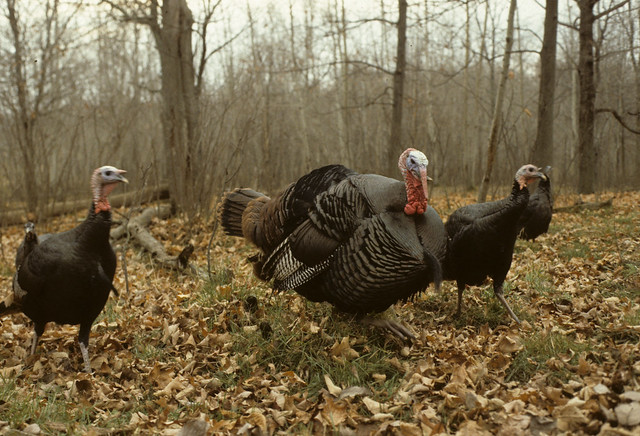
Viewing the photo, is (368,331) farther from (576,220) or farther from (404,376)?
(576,220)

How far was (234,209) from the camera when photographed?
200 inches

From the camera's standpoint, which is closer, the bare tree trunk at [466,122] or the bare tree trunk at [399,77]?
the bare tree trunk at [399,77]

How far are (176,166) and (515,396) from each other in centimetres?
734

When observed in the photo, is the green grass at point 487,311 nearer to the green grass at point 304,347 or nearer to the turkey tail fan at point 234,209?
the green grass at point 304,347

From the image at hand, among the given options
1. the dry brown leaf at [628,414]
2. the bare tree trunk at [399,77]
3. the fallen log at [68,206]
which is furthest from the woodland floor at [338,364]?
the bare tree trunk at [399,77]

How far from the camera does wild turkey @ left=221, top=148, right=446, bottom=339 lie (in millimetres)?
Result: 3514

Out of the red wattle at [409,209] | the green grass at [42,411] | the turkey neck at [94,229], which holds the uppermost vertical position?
the red wattle at [409,209]

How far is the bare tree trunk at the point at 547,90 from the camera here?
32.7ft

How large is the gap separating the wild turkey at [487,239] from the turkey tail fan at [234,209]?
2036mm

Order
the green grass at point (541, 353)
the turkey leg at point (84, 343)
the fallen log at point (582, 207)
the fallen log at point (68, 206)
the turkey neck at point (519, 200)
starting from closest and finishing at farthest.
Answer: the green grass at point (541, 353) < the turkey leg at point (84, 343) < the turkey neck at point (519, 200) < the fallen log at point (68, 206) < the fallen log at point (582, 207)

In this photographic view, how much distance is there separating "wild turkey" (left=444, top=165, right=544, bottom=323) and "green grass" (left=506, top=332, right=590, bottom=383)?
0.79m

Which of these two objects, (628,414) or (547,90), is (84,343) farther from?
(547,90)

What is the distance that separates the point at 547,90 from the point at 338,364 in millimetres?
8969

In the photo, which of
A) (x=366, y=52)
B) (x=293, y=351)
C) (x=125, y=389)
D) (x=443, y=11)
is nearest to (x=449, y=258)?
(x=293, y=351)
